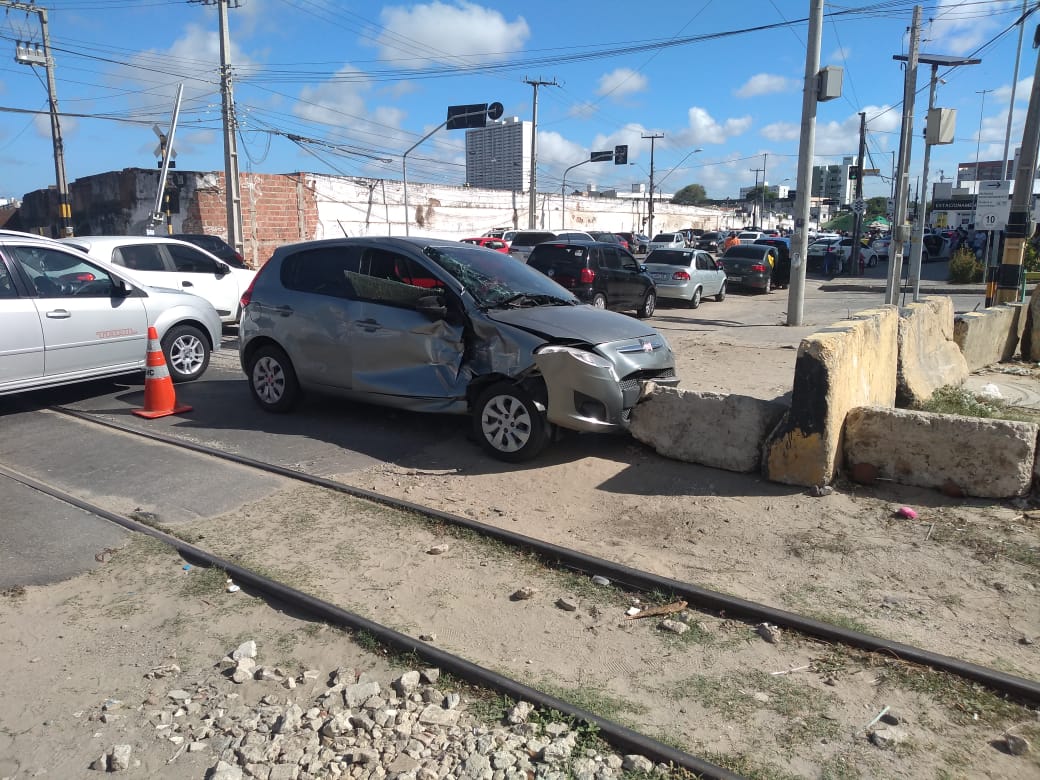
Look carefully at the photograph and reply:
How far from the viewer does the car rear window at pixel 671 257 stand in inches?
871

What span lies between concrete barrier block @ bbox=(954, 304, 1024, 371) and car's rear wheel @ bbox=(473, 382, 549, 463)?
7003 mm

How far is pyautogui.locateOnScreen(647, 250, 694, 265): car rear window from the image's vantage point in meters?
22.1

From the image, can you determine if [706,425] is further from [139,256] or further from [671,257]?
[671,257]

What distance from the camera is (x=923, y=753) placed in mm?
3152

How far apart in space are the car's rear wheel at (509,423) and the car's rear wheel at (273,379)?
232 cm

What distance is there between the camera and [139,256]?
40.2 ft

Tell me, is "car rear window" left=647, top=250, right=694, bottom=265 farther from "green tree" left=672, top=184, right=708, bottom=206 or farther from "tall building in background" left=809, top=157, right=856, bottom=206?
"green tree" left=672, top=184, right=708, bottom=206

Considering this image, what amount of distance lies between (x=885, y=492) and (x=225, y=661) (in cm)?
472

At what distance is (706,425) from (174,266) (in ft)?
31.5

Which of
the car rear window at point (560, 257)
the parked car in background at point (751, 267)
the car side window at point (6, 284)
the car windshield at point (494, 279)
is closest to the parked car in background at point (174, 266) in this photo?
the car side window at point (6, 284)

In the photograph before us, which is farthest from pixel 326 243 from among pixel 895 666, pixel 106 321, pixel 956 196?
pixel 956 196

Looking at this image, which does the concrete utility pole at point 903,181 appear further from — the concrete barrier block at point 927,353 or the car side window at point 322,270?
the car side window at point 322,270

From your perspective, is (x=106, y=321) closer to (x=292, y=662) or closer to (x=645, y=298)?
(x=292, y=662)

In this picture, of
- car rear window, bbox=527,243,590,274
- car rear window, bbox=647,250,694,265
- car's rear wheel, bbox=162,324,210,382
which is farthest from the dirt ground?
car rear window, bbox=647,250,694,265
